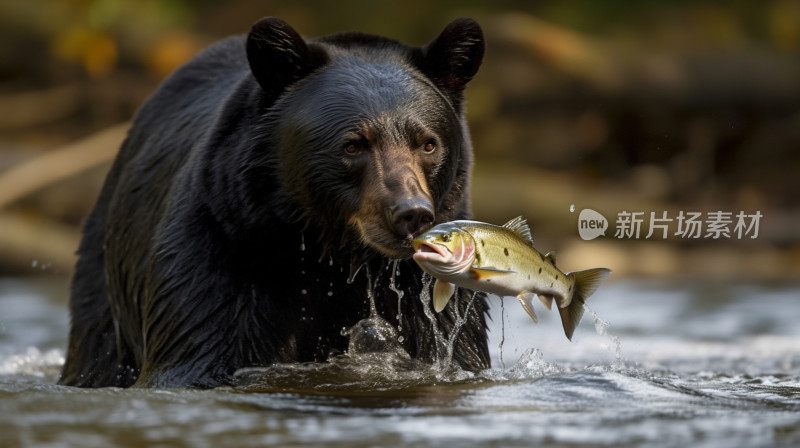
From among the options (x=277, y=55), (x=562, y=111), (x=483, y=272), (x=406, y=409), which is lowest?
(x=406, y=409)

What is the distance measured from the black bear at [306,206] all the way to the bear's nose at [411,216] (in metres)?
0.14

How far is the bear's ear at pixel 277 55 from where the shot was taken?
5039mm

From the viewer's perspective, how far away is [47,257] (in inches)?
500

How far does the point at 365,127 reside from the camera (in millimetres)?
4906

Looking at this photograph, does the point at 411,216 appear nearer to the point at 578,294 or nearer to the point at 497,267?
the point at 497,267

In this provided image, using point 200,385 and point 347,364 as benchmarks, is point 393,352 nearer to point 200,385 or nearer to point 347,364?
point 347,364

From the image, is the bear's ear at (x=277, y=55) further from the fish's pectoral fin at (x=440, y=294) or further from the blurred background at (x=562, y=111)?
the blurred background at (x=562, y=111)

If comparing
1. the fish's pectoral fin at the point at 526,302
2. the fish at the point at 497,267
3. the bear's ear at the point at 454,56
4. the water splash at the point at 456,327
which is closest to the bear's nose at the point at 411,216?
the fish at the point at 497,267

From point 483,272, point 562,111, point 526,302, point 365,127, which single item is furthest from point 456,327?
point 562,111

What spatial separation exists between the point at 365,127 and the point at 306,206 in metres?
0.38

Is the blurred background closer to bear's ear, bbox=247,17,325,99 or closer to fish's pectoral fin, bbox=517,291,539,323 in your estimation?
bear's ear, bbox=247,17,325,99

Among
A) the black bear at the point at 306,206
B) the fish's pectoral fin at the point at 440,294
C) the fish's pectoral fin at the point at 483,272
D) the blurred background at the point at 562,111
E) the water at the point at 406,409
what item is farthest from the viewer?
the blurred background at the point at 562,111

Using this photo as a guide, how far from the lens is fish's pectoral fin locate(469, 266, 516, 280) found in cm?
425

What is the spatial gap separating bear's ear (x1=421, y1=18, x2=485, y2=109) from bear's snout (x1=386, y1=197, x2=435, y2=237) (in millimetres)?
1012
